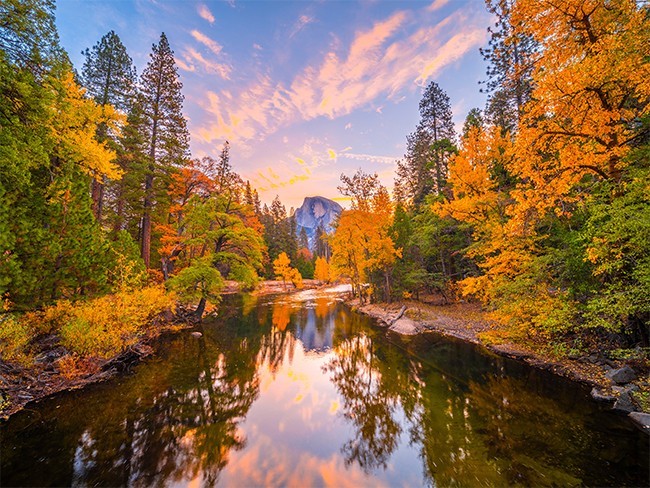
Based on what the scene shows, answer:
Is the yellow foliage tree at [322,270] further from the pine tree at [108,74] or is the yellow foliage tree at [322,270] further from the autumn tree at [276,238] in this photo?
the pine tree at [108,74]

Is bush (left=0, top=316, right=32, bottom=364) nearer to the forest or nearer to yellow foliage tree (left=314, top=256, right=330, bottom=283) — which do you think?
the forest

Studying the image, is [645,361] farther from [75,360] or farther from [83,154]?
[83,154]

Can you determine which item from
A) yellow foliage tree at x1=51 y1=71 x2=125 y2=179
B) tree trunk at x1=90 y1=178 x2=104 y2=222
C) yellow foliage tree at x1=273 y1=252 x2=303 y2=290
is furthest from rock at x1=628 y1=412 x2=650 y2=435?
yellow foliage tree at x1=273 y1=252 x2=303 y2=290

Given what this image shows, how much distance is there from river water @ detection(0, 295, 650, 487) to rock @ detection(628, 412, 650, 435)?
7.1 inches

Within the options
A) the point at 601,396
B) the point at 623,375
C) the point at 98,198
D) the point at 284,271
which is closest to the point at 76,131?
the point at 98,198

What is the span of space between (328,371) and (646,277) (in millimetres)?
11323

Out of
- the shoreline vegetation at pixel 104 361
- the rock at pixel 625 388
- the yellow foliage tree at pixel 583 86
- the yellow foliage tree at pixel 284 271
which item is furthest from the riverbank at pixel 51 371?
the yellow foliage tree at pixel 284 271

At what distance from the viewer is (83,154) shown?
11039mm

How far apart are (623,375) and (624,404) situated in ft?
4.59

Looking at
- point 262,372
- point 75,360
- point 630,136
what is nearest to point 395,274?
point 262,372

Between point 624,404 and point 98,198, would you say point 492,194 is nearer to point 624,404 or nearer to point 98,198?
point 624,404

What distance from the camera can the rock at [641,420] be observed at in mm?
6396

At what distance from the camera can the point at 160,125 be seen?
62.9ft

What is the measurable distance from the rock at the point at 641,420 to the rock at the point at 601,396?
2.65 ft
